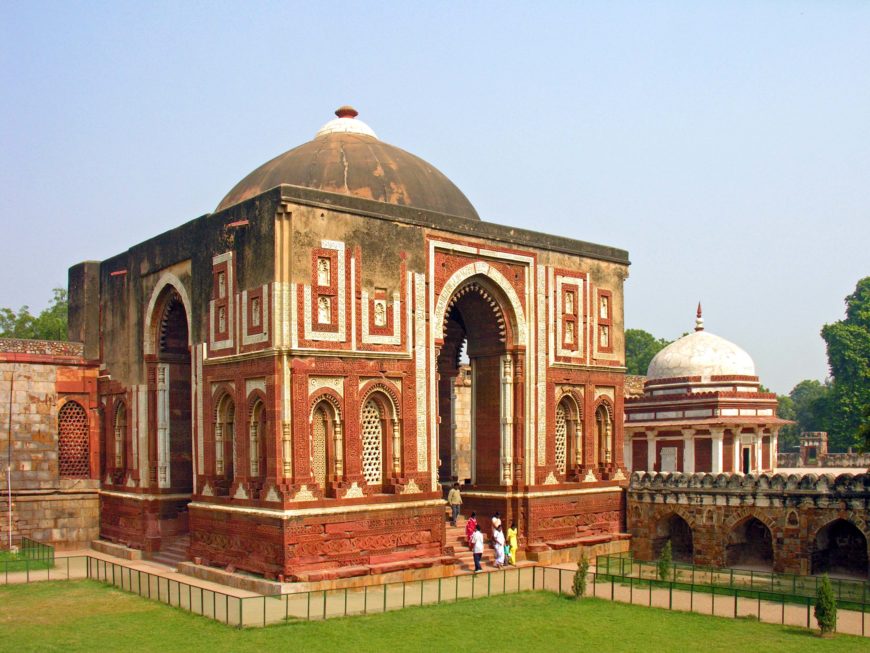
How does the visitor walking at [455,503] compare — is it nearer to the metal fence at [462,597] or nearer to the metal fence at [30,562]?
the metal fence at [462,597]

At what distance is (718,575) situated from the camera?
2283 centimetres

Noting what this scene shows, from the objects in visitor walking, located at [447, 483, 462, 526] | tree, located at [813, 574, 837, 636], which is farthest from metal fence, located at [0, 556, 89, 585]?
tree, located at [813, 574, 837, 636]

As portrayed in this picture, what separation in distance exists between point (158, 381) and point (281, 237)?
7.77m

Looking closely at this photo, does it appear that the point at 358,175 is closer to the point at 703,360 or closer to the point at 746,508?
the point at 746,508

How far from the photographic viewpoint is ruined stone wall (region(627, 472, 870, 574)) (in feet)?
75.1

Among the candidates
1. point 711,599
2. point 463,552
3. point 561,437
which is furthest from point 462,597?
point 561,437

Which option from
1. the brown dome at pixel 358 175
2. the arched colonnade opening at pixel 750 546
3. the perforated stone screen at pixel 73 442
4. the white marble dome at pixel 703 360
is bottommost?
the arched colonnade opening at pixel 750 546

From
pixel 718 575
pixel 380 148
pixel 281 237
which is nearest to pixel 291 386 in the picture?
pixel 281 237

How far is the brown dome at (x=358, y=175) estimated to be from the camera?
24.1 m

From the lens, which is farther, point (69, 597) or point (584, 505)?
point (584, 505)

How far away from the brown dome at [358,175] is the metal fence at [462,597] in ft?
30.4

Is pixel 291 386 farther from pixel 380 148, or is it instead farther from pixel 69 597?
pixel 380 148

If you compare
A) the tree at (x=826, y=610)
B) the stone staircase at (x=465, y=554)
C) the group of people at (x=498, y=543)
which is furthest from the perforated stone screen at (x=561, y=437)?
the tree at (x=826, y=610)

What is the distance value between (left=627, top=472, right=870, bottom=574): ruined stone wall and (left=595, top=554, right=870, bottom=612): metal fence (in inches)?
42.3
